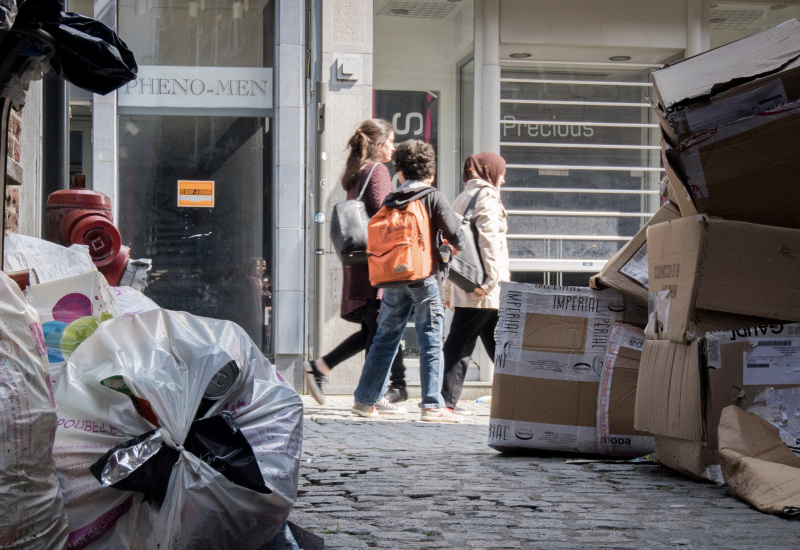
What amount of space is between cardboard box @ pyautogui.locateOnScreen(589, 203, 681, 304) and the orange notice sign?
493 centimetres

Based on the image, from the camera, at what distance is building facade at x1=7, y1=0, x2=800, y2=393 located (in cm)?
887

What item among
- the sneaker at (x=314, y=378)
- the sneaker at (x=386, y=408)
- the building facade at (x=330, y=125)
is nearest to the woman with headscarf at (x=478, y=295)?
the sneaker at (x=386, y=408)

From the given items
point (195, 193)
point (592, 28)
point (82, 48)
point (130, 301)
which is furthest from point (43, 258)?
point (592, 28)

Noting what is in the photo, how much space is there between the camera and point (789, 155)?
398 centimetres

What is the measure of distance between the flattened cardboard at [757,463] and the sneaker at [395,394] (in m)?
3.53

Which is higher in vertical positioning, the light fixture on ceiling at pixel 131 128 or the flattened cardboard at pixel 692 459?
the light fixture on ceiling at pixel 131 128

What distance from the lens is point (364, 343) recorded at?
7.13 meters

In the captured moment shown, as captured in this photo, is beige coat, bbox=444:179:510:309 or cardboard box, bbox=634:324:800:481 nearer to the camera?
cardboard box, bbox=634:324:800:481

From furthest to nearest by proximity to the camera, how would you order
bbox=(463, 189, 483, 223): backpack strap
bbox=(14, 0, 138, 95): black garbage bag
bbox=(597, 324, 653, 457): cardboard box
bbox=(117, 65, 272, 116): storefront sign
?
bbox=(117, 65, 272, 116): storefront sign < bbox=(463, 189, 483, 223): backpack strap < bbox=(597, 324, 653, 457): cardboard box < bbox=(14, 0, 138, 95): black garbage bag

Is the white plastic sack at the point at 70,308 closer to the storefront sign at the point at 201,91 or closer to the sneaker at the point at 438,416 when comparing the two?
the sneaker at the point at 438,416

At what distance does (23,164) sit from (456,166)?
484 cm

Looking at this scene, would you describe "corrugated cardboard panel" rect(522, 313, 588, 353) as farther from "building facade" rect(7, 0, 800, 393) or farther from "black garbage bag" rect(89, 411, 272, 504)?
"building facade" rect(7, 0, 800, 393)

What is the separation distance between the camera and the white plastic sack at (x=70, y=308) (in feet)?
10.3

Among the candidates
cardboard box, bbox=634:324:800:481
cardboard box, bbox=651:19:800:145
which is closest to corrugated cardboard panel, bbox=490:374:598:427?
cardboard box, bbox=634:324:800:481
